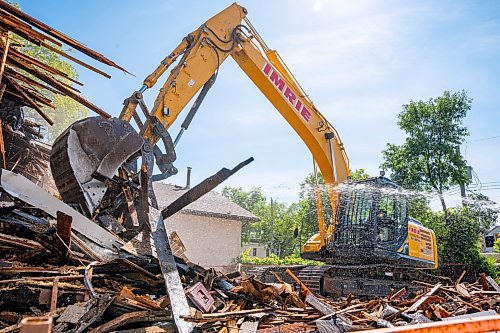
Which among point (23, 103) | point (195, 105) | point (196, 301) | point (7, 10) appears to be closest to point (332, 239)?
point (195, 105)

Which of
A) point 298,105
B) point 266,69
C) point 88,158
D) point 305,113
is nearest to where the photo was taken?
point 88,158

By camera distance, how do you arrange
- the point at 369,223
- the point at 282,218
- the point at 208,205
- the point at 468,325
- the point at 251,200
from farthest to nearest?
the point at 251,200
the point at 282,218
the point at 208,205
the point at 369,223
the point at 468,325

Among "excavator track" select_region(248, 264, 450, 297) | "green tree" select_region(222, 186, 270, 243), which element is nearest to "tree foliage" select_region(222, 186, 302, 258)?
"green tree" select_region(222, 186, 270, 243)

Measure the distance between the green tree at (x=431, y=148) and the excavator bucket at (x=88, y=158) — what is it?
82.9ft

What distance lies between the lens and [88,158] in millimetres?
5035

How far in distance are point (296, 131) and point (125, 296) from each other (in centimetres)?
649

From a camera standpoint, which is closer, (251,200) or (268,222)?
(268,222)

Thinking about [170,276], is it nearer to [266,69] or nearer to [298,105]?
[266,69]

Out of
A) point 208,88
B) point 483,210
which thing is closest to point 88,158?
point 208,88

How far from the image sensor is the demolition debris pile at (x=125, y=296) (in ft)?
10.2

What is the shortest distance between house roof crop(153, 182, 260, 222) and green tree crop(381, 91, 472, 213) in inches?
458

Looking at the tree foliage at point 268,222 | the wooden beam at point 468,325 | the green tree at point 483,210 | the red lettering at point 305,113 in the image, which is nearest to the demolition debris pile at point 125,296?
the wooden beam at point 468,325

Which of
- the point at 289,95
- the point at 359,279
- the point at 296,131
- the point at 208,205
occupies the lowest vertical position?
the point at 359,279

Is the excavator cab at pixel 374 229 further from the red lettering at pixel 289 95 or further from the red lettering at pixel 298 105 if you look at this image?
the red lettering at pixel 289 95
